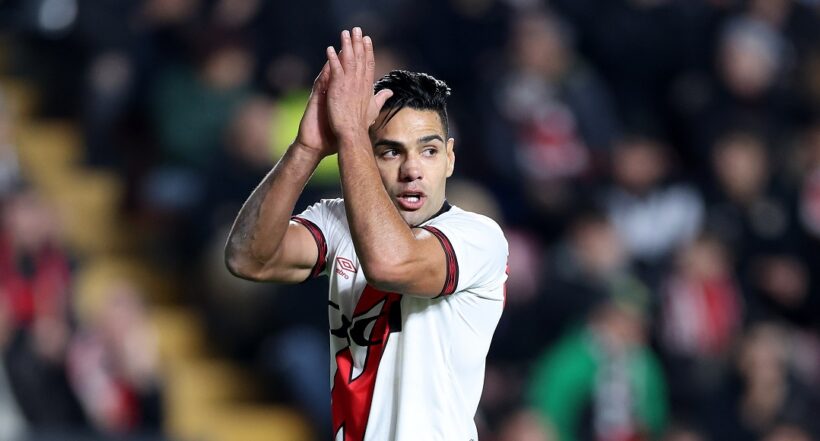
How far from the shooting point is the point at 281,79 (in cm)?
923

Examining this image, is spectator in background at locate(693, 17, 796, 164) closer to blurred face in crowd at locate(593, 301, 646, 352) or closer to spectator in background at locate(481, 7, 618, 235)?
spectator in background at locate(481, 7, 618, 235)

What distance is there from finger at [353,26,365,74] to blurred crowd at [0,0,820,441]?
443 centimetres

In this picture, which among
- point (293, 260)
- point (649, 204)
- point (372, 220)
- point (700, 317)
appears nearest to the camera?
point (372, 220)

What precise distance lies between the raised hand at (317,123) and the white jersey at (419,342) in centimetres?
37

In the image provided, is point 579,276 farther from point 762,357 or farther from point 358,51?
point 358,51

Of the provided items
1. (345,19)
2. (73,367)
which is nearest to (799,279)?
(345,19)

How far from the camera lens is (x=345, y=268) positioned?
410 centimetres

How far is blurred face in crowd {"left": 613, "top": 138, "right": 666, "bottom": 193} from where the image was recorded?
938 centimetres

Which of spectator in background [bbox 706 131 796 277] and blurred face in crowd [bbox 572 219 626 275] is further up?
spectator in background [bbox 706 131 796 277]

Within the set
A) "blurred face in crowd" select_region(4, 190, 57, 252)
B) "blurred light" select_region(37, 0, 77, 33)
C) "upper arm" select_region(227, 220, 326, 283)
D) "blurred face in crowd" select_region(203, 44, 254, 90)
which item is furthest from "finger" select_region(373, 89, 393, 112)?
"blurred light" select_region(37, 0, 77, 33)

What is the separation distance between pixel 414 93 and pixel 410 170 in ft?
0.74

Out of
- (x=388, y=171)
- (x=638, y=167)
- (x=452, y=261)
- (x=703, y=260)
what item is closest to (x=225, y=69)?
(x=638, y=167)

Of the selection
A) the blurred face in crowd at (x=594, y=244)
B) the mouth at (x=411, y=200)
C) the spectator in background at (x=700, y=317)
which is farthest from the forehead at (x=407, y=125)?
the spectator in background at (x=700, y=317)

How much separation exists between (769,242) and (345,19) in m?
3.24
